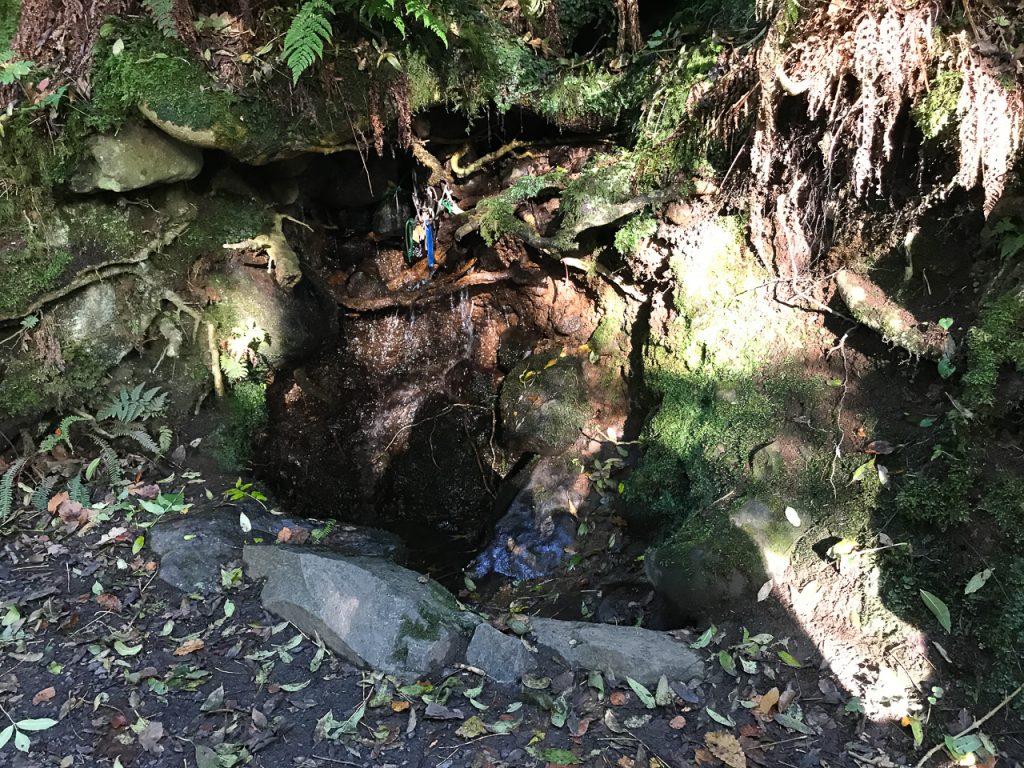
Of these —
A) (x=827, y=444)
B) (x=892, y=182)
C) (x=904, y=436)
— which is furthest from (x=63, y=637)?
(x=892, y=182)

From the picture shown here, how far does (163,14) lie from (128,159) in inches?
44.2

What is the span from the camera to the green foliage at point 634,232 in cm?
536

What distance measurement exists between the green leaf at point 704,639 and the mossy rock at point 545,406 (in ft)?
7.81

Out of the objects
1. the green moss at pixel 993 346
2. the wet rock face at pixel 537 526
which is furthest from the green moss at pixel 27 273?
the green moss at pixel 993 346

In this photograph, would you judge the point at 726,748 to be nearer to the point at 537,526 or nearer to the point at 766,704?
the point at 766,704

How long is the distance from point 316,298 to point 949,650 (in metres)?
6.01

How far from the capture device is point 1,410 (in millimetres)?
4965

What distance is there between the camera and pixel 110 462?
5164 mm

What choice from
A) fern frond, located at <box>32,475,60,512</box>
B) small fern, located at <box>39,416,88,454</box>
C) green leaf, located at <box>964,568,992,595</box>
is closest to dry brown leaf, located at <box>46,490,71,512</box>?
fern frond, located at <box>32,475,60,512</box>

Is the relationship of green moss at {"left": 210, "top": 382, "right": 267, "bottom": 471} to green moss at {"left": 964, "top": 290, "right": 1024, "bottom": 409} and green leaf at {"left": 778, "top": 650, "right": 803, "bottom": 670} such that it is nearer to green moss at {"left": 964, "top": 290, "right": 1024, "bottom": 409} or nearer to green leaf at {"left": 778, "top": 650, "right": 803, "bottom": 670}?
green leaf at {"left": 778, "top": 650, "right": 803, "bottom": 670}

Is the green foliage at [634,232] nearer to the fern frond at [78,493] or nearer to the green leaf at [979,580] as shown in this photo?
the green leaf at [979,580]

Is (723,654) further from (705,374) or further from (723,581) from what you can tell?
(705,374)

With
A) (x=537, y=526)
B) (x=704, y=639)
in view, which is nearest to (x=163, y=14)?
(x=537, y=526)

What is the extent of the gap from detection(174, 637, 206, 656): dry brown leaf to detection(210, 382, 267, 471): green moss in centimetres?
209
